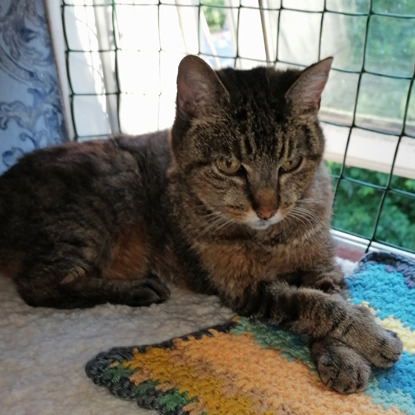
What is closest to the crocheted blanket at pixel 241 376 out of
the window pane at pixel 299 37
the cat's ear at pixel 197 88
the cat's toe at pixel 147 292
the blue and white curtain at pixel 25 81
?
the cat's toe at pixel 147 292

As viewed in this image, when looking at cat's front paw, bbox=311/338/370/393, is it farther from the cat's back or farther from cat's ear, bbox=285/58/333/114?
the cat's back

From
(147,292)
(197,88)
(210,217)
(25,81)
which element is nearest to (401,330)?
(210,217)

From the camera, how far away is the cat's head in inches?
52.4

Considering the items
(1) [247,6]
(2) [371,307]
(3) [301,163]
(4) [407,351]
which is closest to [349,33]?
(1) [247,6]

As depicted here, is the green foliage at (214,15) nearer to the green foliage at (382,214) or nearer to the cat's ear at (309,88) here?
the cat's ear at (309,88)

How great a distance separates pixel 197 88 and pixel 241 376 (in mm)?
755

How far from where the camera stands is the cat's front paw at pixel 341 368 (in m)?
1.19

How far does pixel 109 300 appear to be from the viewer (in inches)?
A: 61.7

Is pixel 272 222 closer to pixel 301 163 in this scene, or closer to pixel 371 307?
pixel 301 163

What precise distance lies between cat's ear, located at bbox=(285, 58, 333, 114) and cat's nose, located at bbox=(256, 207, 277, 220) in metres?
0.29

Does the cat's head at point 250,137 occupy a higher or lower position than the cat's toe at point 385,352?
higher

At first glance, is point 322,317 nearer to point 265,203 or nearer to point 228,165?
point 265,203

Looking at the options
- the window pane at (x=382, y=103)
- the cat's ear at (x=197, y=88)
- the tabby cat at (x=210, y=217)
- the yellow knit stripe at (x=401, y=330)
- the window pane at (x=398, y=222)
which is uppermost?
the cat's ear at (x=197, y=88)

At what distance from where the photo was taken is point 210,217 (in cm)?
152
